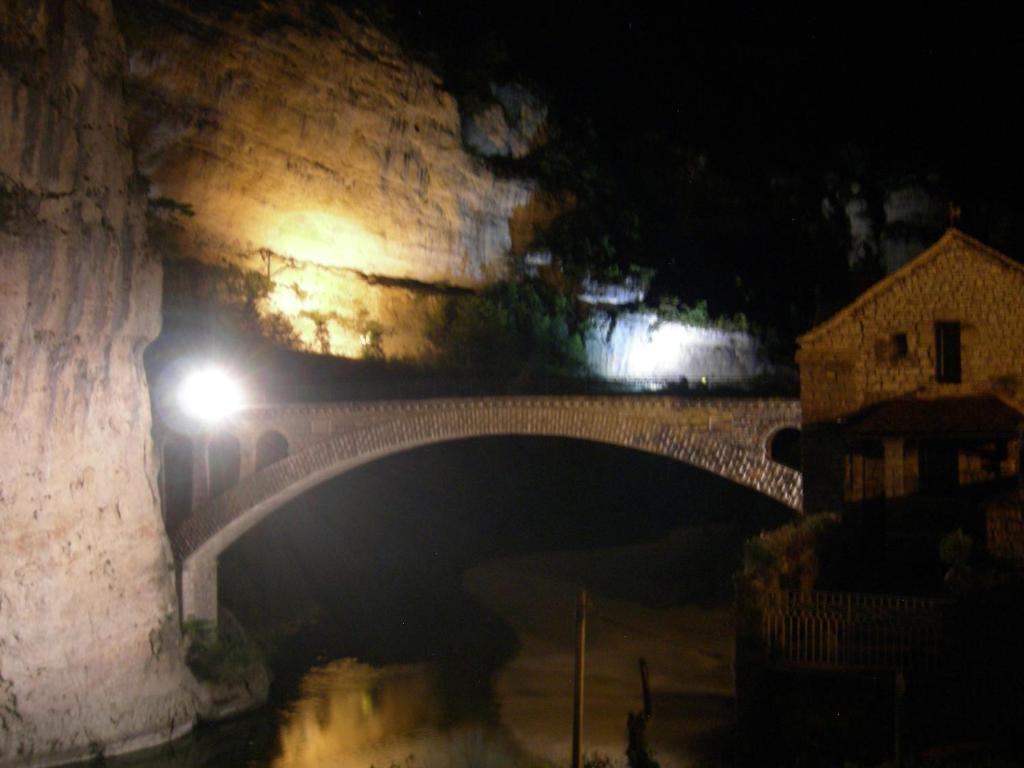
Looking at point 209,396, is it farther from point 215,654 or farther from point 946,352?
point 946,352

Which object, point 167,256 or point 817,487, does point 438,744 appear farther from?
point 167,256

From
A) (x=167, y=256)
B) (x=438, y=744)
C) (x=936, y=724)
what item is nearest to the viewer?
(x=936, y=724)

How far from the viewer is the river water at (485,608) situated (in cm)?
1972

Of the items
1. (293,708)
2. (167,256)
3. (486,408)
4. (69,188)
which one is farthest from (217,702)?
(167,256)

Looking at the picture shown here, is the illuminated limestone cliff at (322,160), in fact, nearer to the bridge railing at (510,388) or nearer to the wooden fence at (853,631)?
the bridge railing at (510,388)

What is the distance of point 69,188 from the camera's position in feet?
59.8

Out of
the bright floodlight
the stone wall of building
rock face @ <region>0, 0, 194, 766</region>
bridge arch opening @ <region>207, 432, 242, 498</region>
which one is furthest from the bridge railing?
rock face @ <region>0, 0, 194, 766</region>

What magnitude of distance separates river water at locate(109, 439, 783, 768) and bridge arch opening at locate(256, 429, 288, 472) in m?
3.84

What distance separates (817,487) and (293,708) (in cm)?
1224

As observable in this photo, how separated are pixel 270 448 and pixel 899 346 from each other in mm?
14963

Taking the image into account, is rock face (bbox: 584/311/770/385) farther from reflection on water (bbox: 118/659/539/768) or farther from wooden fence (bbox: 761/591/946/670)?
wooden fence (bbox: 761/591/946/670)

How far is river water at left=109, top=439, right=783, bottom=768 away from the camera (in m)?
19.7

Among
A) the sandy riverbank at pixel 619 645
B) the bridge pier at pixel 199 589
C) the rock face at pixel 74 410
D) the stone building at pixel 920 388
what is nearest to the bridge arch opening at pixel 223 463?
the bridge pier at pixel 199 589

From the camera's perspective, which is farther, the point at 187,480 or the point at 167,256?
the point at 167,256
